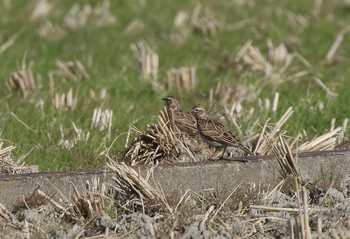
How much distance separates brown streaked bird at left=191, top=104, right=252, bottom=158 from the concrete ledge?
0.38 metres

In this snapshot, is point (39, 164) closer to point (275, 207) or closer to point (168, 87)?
point (275, 207)

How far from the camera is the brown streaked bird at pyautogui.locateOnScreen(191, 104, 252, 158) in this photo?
8617 mm

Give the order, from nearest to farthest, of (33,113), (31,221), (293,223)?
(293,223) < (31,221) < (33,113)

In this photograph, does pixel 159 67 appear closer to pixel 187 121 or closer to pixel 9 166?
pixel 187 121

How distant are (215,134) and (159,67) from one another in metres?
4.90

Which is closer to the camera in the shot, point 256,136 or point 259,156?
point 259,156

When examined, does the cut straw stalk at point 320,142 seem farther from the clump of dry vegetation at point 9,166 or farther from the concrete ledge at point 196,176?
the clump of dry vegetation at point 9,166

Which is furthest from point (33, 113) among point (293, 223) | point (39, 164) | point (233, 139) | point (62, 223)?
point (293, 223)

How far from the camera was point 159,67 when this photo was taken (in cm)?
1353

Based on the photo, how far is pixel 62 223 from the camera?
7.25m

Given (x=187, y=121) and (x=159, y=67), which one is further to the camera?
(x=159, y=67)

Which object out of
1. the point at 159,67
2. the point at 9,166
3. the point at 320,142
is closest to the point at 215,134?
the point at 320,142

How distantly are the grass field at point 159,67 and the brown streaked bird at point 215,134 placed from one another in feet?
2.19

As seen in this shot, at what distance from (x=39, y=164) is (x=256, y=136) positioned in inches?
70.6
